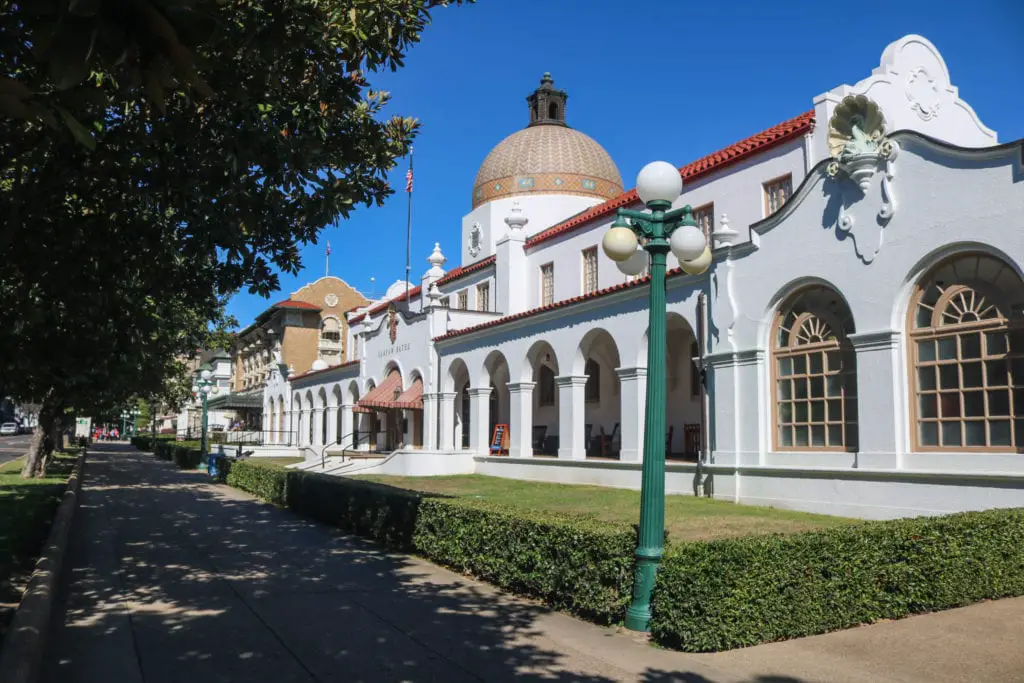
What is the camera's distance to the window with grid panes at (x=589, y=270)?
1018 inches

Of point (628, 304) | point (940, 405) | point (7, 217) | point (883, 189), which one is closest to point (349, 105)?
point (7, 217)

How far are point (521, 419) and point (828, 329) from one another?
37.5ft

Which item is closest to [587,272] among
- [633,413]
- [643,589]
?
[633,413]

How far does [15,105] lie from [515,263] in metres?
26.4

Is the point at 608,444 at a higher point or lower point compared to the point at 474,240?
lower

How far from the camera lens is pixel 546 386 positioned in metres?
29.9

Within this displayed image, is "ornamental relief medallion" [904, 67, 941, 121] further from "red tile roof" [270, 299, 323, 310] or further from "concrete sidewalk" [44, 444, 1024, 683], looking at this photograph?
"red tile roof" [270, 299, 323, 310]

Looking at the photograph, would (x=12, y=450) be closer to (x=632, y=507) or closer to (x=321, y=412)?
(x=321, y=412)

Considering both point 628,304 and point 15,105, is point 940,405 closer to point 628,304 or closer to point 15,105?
point 628,304

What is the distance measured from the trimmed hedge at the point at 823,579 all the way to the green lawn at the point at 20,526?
627cm

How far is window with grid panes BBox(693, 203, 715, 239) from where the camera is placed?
2169 cm

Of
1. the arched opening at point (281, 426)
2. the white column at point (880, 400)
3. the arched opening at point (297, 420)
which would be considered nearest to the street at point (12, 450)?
the arched opening at point (281, 426)

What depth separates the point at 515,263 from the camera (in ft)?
94.4

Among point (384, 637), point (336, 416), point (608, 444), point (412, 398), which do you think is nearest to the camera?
point (384, 637)
